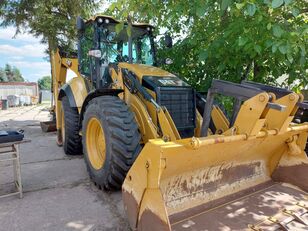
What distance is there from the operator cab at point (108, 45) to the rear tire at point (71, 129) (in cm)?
92

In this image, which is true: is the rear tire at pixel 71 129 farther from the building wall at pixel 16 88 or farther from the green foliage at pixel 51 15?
the building wall at pixel 16 88

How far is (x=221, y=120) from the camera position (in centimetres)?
408

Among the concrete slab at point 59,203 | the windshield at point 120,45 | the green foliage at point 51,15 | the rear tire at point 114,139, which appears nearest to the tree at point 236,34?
the windshield at point 120,45

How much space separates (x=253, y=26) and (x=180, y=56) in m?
2.57

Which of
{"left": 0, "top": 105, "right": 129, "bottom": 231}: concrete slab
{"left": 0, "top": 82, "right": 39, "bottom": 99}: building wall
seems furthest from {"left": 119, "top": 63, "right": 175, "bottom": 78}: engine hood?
{"left": 0, "top": 82, "right": 39, "bottom": 99}: building wall

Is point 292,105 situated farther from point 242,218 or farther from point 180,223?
point 180,223

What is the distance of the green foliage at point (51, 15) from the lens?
436 inches

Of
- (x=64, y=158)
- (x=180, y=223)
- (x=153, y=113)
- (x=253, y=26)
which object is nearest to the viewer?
(x=180, y=223)

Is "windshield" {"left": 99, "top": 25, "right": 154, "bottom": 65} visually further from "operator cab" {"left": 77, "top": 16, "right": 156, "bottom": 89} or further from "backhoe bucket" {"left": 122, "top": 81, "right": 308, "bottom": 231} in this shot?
"backhoe bucket" {"left": 122, "top": 81, "right": 308, "bottom": 231}

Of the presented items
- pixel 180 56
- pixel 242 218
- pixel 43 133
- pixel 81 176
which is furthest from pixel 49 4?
pixel 242 218

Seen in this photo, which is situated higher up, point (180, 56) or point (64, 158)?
point (180, 56)

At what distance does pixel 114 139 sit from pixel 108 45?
201 centimetres

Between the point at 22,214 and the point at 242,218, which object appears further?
the point at 22,214

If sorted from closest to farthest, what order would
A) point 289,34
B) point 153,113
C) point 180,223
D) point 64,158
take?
point 180,223 → point 289,34 → point 153,113 → point 64,158
